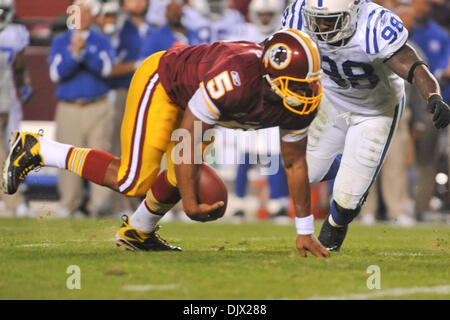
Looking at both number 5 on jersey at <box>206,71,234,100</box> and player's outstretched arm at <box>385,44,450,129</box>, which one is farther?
player's outstretched arm at <box>385,44,450,129</box>

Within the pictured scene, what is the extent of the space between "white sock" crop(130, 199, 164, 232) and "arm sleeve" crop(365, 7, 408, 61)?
1.42 m

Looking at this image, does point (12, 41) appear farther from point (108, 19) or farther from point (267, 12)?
point (267, 12)

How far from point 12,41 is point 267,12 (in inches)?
89.2

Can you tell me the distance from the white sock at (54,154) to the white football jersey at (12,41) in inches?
131

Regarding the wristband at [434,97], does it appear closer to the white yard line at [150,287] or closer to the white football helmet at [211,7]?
the white yard line at [150,287]

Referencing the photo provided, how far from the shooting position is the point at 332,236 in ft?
18.1

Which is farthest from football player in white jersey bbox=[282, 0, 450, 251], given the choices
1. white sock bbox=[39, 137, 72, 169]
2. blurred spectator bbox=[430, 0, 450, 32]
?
blurred spectator bbox=[430, 0, 450, 32]

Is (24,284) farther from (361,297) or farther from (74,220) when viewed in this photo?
(74,220)

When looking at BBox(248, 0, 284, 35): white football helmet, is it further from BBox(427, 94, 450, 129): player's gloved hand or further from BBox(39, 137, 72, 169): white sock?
BBox(427, 94, 450, 129): player's gloved hand

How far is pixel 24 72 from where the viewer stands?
8.33 metres

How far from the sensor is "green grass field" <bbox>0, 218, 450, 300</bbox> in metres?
3.83

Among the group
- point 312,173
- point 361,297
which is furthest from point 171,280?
point 312,173

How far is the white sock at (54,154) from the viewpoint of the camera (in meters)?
5.05

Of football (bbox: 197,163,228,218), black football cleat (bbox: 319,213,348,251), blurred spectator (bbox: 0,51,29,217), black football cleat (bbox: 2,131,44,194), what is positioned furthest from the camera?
blurred spectator (bbox: 0,51,29,217)
